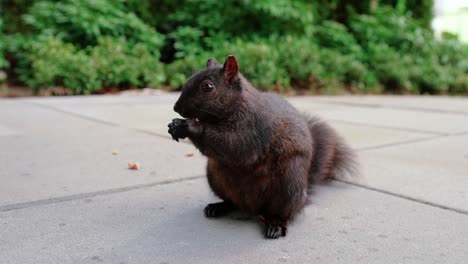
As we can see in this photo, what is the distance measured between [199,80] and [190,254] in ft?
2.38

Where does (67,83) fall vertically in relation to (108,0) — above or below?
below

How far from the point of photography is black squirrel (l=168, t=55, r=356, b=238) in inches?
81.4

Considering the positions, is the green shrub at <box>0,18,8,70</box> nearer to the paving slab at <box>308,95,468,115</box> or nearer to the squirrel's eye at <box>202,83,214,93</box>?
the paving slab at <box>308,95,468,115</box>

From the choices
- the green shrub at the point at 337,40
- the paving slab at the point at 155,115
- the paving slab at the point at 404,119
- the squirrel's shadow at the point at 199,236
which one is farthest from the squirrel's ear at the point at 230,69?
the green shrub at the point at 337,40

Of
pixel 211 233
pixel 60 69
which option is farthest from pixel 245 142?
pixel 60 69

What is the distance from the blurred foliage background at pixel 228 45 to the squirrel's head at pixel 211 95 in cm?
536

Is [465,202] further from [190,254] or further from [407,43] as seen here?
[407,43]

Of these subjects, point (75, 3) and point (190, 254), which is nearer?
point (190, 254)

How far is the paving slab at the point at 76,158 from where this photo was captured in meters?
2.77

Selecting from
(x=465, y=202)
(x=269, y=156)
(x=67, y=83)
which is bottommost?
(x=67, y=83)

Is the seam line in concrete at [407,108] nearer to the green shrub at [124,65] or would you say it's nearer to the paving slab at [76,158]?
the green shrub at [124,65]

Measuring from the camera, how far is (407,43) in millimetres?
10711

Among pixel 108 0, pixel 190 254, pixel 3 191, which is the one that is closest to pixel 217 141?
pixel 190 254

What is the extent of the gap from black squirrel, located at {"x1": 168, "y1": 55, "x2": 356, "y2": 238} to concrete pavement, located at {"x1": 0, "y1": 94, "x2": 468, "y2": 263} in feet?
0.39
